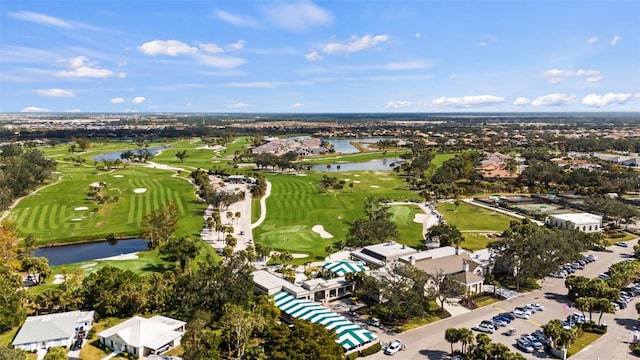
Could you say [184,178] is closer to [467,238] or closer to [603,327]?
[467,238]

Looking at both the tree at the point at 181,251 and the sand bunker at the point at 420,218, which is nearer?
the tree at the point at 181,251

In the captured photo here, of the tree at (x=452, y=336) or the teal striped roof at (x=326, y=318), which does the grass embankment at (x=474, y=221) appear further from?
the teal striped roof at (x=326, y=318)

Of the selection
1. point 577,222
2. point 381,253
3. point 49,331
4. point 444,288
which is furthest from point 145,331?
point 577,222

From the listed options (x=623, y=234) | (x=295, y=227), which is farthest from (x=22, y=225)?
(x=623, y=234)

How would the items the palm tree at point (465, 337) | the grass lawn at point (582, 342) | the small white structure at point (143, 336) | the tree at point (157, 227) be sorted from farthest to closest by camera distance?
the tree at point (157, 227)
the grass lawn at point (582, 342)
the small white structure at point (143, 336)
the palm tree at point (465, 337)

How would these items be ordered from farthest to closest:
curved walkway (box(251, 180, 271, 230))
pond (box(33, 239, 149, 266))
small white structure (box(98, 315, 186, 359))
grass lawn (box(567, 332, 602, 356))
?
curved walkway (box(251, 180, 271, 230)) → pond (box(33, 239, 149, 266)) → grass lawn (box(567, 332, 602, 356)) → small white structure (box(98, 315, 186, 359))

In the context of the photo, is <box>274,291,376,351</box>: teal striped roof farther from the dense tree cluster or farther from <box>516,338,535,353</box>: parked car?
the dense tree cluster

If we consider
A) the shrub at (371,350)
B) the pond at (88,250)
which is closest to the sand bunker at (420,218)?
the shrub at (371,350)

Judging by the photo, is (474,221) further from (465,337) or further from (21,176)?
(21,176)

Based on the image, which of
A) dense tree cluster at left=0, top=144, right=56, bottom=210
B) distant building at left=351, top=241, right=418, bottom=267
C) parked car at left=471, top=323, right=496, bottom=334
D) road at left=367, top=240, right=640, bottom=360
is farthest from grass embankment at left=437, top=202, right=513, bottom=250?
dense tree cluster at left=0, top=144, right=56, bottom=210
